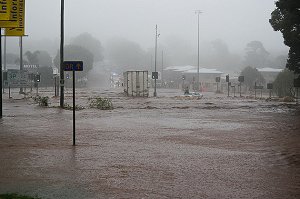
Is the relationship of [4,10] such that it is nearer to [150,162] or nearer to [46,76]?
[150,162]

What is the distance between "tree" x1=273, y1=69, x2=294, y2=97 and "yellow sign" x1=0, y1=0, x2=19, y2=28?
113ft

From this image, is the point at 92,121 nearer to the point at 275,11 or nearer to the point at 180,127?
the point at 180,127

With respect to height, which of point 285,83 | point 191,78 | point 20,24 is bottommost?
point 285,83

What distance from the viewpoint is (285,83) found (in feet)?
157

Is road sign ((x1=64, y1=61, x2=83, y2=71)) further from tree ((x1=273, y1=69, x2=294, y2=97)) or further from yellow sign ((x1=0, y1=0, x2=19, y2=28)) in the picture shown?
tree ((x1=273, y1=69, x2=294, y2=97))

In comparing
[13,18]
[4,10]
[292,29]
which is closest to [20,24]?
[13,18]

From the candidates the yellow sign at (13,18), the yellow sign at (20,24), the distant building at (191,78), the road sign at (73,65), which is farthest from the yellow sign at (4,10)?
the distant building at (191,78)

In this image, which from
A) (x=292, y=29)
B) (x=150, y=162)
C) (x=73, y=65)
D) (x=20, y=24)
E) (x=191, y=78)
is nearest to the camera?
(x=150, y=162)

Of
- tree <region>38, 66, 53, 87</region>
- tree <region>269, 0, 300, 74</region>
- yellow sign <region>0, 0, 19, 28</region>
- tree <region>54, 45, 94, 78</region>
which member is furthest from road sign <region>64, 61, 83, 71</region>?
tree <region>54, 45, 94, 78</region>

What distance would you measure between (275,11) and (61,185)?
1282 inches

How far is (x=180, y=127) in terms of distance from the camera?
639 inches

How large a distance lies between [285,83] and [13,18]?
36373mm

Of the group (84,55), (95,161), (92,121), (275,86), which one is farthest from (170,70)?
(95,161)

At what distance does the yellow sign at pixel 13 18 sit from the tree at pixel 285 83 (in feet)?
113
